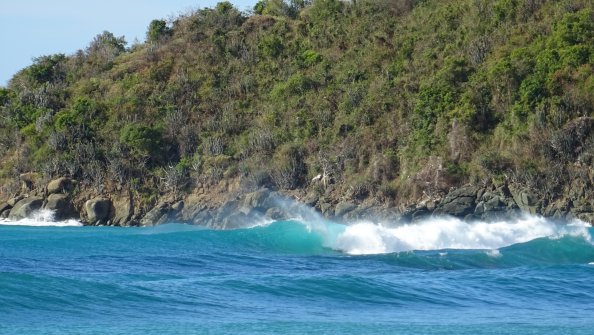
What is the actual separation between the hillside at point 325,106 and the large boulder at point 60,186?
1.68ft

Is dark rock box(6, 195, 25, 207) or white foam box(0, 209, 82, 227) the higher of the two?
dark rock box(6, 195, 25, 207)

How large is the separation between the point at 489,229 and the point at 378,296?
39.4 feet

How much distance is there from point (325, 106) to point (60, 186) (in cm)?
1329

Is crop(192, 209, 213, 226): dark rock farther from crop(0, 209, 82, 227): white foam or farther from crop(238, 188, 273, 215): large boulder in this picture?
crop(0, 209, 82, 227): white foam

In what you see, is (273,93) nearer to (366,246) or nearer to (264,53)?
(264,53)

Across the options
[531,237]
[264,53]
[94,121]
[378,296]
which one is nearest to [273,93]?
[264,53]

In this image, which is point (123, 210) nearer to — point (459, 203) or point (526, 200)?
point (459, 203)

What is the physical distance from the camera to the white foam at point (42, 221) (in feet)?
154

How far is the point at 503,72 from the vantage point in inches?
1767

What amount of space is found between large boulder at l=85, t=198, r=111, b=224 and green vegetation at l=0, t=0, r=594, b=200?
1.31m

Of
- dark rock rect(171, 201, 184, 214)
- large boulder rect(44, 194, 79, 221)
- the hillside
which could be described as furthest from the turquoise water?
large boulder rect(44, 194, 79, 221)

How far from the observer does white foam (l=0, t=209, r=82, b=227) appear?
46844 mm

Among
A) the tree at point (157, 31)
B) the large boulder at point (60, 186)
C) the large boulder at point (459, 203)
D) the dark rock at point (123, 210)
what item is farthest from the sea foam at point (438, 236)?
the tree at point (157, 31)

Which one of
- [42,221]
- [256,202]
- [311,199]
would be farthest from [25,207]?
[311,199]
